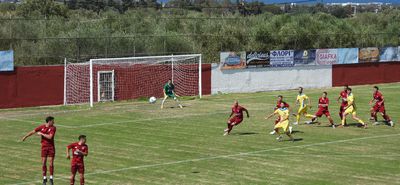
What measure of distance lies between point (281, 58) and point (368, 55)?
1030cm

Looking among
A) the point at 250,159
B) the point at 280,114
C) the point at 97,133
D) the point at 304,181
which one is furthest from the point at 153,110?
the point at 304,181

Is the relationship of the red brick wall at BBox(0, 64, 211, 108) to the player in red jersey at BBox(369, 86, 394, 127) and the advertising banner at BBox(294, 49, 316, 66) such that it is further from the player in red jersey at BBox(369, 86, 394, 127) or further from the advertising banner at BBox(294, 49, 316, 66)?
the player in red jersey at BBox(369, 86, 394, 127)

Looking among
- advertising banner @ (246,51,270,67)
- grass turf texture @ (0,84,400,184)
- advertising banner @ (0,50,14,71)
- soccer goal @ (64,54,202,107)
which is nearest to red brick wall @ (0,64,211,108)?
soccer goal @ (64,54,202,107)

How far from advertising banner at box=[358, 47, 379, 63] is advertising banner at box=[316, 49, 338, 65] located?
3.02m

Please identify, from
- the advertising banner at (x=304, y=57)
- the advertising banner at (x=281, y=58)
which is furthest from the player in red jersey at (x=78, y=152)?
the advertising banner at (x=304, y=57)

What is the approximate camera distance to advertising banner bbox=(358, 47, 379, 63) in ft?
215

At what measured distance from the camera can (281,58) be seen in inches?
2362

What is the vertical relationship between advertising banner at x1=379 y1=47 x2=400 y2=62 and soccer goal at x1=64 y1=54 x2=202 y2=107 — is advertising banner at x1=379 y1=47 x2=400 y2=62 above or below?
above

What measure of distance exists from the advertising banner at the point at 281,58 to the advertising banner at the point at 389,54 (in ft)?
35.2

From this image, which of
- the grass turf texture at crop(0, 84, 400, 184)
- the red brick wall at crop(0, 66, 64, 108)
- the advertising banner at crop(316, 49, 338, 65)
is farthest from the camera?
the advertising banner at crop(316, 49, 338, 65)

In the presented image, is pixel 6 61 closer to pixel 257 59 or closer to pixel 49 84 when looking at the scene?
pixel 49 84

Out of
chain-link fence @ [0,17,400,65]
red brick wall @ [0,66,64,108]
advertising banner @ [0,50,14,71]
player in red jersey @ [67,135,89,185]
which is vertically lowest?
player in red jersey @ [67,135,89,185]

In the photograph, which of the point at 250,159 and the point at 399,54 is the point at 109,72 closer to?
the point at 250,159

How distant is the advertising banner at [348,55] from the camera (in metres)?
63.7
